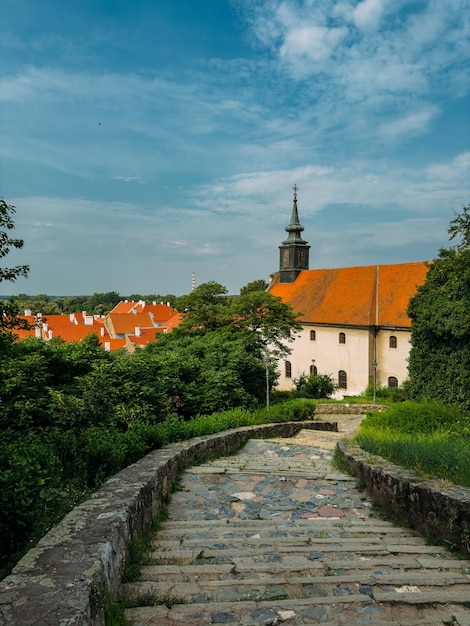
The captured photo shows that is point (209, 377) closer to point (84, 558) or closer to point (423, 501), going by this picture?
point (423, 501)

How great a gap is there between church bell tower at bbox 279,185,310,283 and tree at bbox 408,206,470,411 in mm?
18090

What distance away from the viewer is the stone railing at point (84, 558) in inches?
101

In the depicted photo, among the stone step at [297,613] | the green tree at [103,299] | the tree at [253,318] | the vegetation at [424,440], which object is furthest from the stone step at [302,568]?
the green tree at [103,299]

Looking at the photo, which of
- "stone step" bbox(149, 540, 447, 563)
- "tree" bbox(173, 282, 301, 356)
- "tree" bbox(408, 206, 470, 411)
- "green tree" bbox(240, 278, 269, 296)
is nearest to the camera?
"stone step" bbox(149, 540, 447, 563)

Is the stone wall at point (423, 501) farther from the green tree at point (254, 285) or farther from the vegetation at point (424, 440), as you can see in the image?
the green tree at point (254, 285)

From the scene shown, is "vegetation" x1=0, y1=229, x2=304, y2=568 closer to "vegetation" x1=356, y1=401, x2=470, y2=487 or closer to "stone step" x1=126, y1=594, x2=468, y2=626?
"stone step" x1=126, y1=594, x2=468, y2=626

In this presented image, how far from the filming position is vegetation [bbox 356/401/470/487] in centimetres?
616

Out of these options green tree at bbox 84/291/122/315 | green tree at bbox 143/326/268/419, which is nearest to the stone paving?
green tree at bbox 143/326/268/419

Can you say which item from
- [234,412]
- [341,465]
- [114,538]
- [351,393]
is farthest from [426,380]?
[114,538]

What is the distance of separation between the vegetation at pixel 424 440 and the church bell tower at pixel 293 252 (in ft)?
101

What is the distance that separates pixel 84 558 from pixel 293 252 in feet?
140

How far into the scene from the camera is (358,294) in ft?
125

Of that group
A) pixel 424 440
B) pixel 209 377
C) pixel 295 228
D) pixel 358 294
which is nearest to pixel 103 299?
pixel 295 228

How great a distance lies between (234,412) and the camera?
14.6 meters
